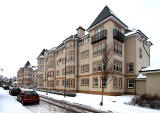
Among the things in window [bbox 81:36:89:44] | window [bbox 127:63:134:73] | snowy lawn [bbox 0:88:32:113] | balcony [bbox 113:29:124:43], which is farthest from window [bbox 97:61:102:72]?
snowy lawn [bbox 0:88:32:113]

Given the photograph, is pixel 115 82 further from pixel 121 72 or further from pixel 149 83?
pixel 149 83

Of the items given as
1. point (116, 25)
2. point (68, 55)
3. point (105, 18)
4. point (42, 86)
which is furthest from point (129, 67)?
point (42, 86)

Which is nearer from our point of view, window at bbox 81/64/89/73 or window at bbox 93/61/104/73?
window at bbox 93/61/104/73

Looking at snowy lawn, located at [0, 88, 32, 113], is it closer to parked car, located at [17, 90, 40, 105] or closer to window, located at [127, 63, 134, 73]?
parked car, located at [17, 90, 40, 105]

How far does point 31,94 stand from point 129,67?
1936 cm

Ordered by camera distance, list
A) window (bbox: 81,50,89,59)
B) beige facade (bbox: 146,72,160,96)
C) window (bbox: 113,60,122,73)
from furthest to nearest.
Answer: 1. window (bbox: 81,50,89,59)
2. window (bbox: 113,60,122,73)
3. beige facade (bbox: 146,72,160,96)

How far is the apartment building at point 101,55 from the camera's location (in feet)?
84.0

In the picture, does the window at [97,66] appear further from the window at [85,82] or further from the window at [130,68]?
the window at [130,68]

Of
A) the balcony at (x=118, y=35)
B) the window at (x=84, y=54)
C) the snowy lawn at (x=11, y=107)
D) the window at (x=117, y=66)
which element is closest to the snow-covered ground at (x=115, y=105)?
the window at (x=117, y=66)

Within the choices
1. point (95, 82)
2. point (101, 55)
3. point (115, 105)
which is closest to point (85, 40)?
point (101, 55)

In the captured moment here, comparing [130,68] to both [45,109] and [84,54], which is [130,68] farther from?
[45,109]

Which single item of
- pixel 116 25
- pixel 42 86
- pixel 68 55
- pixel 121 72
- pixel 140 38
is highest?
pixel 116 25

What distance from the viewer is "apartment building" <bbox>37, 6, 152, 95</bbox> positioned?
25.6 metres

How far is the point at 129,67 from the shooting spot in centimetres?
2820
